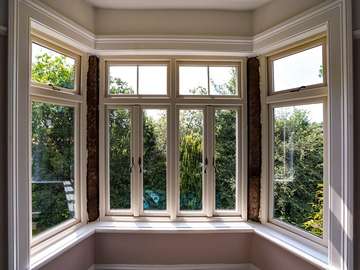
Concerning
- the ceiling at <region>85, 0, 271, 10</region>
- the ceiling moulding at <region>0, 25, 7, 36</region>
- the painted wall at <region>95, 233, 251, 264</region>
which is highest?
the ceiling at <region>85, 0, 271, 10</region>

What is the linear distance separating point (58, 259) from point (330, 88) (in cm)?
291

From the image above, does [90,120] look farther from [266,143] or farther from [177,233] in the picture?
[266,143]

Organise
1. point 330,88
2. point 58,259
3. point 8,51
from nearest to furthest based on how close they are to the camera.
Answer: point 8,51 → point 330,88 → point 58,259

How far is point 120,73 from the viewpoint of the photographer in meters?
3.38

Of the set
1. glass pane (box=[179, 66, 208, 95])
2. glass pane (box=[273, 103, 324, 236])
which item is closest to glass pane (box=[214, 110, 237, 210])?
glass pane (box=[179, 66, 208, 95])

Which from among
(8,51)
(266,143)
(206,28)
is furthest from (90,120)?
(266,143)

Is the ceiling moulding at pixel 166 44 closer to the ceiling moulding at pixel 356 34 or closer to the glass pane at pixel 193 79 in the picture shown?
the glass pane at pixel 193 79

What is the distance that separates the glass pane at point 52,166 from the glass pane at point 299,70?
2411 mm

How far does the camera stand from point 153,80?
3387 mm

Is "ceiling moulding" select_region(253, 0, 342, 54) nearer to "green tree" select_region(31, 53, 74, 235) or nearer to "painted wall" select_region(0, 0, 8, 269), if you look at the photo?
"green tree" select_region(31, 53, 74, 235)

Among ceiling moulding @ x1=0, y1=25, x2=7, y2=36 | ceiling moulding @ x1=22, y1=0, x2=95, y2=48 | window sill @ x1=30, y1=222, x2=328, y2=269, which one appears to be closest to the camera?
ceiling moulding @ x1=0, y1=25, x2=7, y2=36

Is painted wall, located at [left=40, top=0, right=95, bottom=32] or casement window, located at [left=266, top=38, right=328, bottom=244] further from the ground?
painted wall, located at [left=40, top=0, right=95, bottom=32]

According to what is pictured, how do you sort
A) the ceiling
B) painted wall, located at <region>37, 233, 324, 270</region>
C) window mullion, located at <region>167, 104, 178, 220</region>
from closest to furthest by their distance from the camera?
1. the ceiling
2. painted wall, located at <region>37, 233, 324, 270</region>
3. window mullion, located at <region>167, 104, 178, 220</region>

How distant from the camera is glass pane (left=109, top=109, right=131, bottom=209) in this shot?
3.36m
